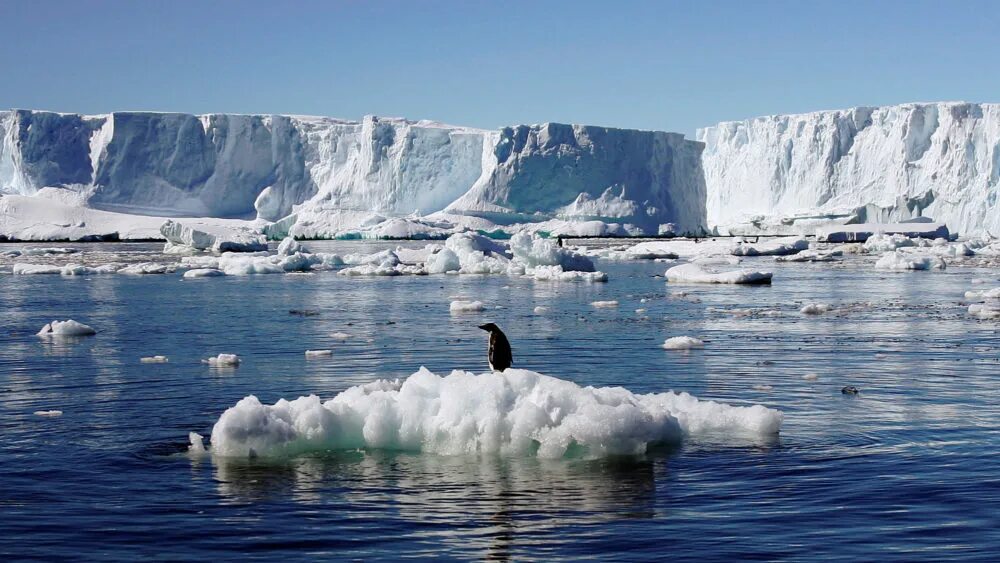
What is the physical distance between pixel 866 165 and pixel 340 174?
42790mm

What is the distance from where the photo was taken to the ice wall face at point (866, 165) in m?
79.6

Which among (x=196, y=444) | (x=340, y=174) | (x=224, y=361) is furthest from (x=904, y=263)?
(x=340, y=174)

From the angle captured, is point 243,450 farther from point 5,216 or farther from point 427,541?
point 5,216

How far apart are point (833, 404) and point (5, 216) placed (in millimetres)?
85189

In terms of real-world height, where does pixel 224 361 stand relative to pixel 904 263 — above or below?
below

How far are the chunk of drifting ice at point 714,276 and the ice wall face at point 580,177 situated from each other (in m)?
55.1

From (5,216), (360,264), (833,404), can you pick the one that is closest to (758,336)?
(833,404)

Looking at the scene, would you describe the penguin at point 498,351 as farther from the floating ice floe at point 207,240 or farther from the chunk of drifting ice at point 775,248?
the floating ice floe at point 207,240

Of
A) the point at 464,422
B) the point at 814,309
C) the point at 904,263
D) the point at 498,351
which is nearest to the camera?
the point at 464,422

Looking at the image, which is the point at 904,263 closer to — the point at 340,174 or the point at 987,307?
the point at 987,307

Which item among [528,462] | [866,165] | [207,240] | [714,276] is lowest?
[528,462]

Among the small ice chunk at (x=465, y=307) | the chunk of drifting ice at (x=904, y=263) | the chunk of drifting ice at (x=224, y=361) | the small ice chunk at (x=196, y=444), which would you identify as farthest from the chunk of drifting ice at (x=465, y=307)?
the chunk of drifting ice at (x=904, y=263)

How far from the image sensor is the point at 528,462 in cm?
834

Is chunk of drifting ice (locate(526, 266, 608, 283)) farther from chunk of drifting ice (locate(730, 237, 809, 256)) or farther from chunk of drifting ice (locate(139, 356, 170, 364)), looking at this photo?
chunk of drifting ice (locate(730, 237, 809, 256))
